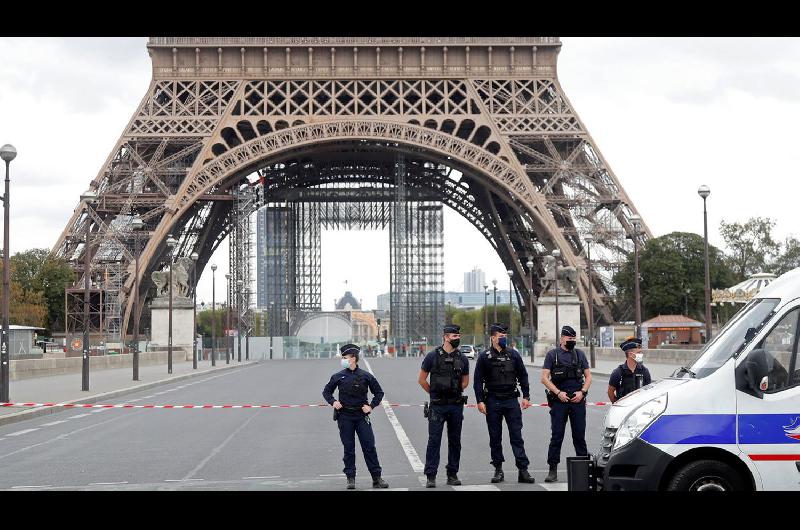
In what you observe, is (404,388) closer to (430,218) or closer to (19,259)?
(430,218)

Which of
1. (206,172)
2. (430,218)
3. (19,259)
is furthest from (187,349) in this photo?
(19,259)

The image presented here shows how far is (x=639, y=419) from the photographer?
9297mm

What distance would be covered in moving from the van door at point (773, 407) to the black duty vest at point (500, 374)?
10.6ft

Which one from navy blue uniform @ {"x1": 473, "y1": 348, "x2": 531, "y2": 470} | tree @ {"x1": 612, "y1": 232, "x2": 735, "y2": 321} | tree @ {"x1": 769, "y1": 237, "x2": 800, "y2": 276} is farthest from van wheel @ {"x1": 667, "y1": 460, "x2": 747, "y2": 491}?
tree @ {"x1": 769, "y1": 237, "x2": 800, "y2": 276}

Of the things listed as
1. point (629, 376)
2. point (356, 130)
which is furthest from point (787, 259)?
point (629, 376)

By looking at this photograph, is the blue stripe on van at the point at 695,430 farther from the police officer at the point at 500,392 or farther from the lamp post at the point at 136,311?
the lamp post at the point at 136,311

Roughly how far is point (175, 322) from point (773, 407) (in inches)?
2204

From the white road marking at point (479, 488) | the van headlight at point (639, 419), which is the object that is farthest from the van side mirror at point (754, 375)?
the white road marking at point (479, 488)

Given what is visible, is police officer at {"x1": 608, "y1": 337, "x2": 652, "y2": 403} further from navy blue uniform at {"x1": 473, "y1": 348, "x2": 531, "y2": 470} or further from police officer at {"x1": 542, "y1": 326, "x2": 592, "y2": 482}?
navy blue uniform at {"x1": 473, "y1": 348, "x2": 531, "y2": 470}

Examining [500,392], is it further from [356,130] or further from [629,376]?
[356,130]

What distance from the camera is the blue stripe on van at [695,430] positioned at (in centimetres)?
893

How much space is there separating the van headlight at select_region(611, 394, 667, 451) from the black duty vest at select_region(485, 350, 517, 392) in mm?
2598

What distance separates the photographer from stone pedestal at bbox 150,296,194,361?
6169 cm

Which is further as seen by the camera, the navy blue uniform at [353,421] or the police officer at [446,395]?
the police officer at [446,395]
